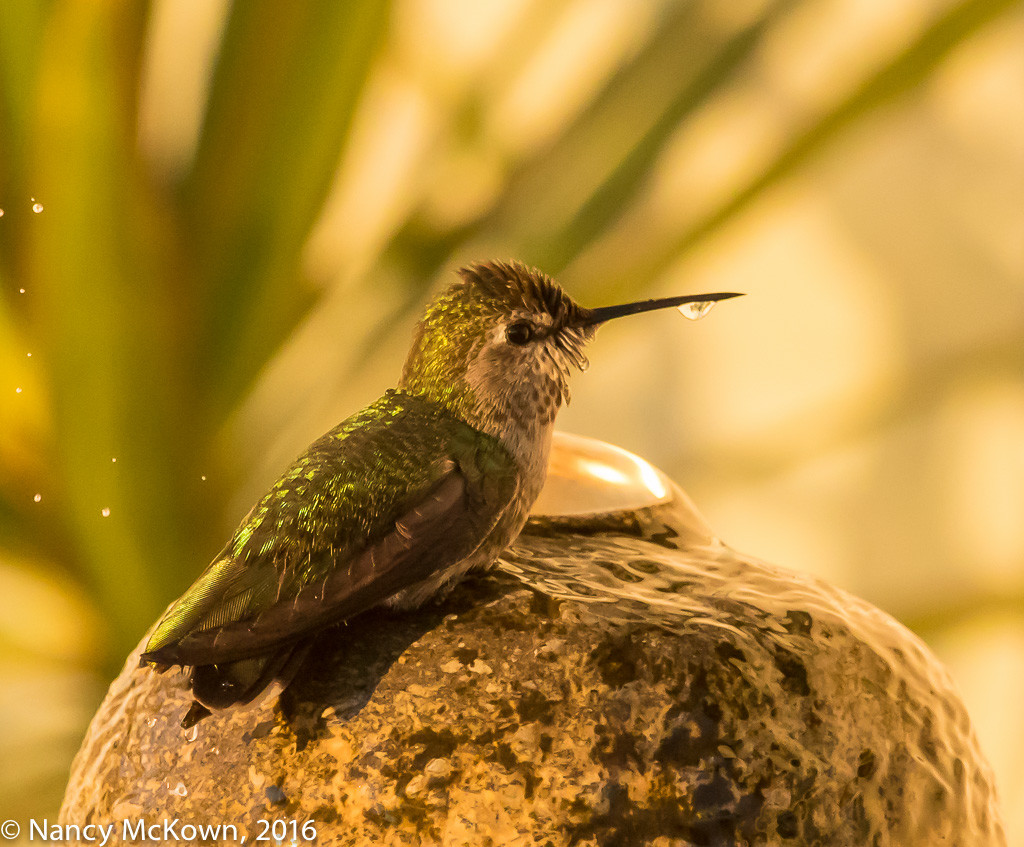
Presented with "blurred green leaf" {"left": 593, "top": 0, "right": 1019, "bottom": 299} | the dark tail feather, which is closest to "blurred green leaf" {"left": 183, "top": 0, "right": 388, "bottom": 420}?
"blurred green leaf" {"left": 593, "top": 0, "right": 1019, "bottom": 299}

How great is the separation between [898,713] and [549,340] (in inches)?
15.5

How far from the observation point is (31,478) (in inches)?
53.0

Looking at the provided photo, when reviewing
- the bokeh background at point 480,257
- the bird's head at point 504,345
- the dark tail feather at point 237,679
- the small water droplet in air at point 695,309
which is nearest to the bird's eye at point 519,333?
the bird's head at point 504,345

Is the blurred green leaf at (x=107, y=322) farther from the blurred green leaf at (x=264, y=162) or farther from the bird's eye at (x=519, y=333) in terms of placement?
the bird's eye at (x=519, y=333)

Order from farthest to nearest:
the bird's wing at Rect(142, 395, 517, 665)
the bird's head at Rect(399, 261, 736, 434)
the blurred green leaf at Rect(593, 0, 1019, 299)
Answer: the blurred green leaf at Rect(593, 0, 1019, 299) → the bird's head at Rect(399, 261, 736, 434) → the bird's wing at Rect(142, 395, 517, 665)

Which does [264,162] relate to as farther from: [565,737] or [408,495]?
[565,737]

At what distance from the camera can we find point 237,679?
603 mm

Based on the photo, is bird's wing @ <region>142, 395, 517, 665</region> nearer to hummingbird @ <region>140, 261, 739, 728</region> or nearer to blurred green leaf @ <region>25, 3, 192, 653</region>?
hummingbird @ <region>140, 261, 739, 728</region>

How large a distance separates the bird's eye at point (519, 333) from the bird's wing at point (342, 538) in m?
0.07

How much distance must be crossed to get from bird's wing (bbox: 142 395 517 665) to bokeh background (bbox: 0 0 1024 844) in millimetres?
665

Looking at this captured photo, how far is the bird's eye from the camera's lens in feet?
2.28

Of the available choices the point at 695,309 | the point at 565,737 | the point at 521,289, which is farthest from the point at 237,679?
the point at 695,309

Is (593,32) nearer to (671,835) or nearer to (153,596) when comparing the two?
(153,596)

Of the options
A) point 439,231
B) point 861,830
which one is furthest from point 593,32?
point 861,830
